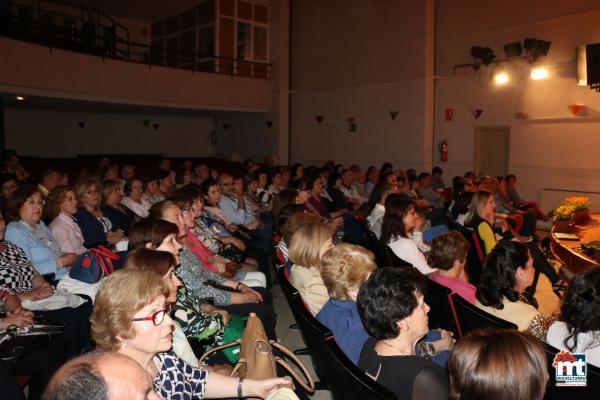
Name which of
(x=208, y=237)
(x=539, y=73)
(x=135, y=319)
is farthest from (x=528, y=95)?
(x=135, y=319)

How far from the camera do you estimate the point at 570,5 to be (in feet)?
30.7

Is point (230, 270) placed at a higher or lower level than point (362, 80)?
lower

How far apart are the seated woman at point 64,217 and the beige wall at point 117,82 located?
7.08 metres

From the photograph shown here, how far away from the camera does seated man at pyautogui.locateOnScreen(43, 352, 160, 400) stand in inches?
42.2

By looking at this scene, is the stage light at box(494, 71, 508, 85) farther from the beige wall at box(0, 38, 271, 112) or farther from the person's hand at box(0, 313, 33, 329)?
the person's hand at box(0, 313, 33, 329)

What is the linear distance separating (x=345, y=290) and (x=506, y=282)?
3.01ft

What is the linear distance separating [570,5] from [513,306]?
8.93 meters

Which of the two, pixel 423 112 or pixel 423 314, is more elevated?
pixel 423 112

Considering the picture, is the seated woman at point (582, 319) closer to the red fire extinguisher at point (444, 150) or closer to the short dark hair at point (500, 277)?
the short dark hair at point (500, 277)

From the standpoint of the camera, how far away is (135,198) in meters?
6.21

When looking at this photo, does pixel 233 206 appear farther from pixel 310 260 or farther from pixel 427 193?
pixel 427 193

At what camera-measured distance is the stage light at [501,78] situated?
10.4 metres

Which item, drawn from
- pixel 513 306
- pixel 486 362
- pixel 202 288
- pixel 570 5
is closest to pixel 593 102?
pixel 570 5

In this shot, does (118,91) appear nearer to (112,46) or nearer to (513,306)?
(112,46)
